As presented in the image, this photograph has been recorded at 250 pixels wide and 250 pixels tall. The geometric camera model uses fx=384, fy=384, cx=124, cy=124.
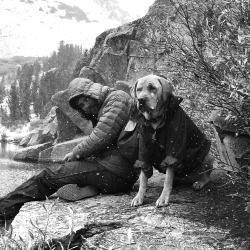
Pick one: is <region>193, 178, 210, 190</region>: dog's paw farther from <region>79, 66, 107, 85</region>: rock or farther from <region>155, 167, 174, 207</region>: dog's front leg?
<region>79, 66, 107, 85</region>: rock

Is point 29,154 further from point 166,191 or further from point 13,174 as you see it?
point 166,191

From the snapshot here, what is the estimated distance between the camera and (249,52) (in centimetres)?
314

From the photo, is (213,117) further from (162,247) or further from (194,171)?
(162,247)

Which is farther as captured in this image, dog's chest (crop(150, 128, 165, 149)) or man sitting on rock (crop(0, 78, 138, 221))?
man sitting on rock (crop(0, 78, 138, 221))

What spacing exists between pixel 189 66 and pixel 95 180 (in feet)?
6.50

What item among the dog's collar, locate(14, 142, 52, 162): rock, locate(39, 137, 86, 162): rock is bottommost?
locate(14, 142, 52, 162): rock

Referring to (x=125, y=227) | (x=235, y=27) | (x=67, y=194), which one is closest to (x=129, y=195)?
(x=67, y=194)

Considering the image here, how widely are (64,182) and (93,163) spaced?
18.8 inches

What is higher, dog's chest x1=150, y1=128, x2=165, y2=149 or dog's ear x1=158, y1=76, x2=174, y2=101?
dog's ear x1=158, y1=76, x2=174, y2=101

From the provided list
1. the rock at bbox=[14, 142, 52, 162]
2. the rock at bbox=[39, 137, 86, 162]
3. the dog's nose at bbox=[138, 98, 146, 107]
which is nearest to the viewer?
the dog's nose at bbox=[138, 98, 146, 107]

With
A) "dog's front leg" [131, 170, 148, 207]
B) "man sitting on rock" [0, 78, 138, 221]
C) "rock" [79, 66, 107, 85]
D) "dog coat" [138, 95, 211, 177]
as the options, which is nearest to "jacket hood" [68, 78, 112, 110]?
"man sitting on rock" [0, 78, 138, 221]

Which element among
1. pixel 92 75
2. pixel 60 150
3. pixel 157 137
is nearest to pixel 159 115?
pixel 157 137

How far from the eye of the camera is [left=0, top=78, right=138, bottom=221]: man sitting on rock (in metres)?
5.10

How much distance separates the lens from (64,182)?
17.3 ft
